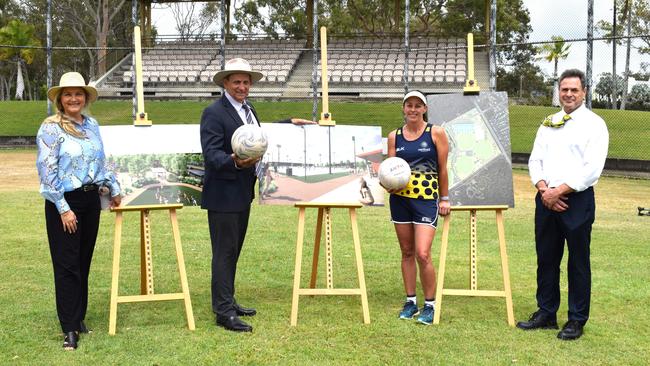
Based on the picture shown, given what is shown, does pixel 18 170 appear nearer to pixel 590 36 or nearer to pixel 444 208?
pixel 590 36

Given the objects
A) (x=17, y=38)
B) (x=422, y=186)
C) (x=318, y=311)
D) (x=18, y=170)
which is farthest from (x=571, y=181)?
(x=17, y=38)

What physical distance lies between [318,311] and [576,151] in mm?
2367

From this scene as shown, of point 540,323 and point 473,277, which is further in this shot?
point 473,277

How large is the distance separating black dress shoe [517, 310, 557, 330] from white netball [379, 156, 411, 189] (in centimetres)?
140

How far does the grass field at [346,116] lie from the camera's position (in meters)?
23.5

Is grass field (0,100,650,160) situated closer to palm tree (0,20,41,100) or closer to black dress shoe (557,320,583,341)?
black dress shoe (557,320,583,341)

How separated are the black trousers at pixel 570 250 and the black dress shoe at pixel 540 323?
1.5 inches

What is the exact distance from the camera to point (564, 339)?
515 centimetres

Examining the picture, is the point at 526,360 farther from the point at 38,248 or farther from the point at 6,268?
the point at 38,248

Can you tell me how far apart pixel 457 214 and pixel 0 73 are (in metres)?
52.7

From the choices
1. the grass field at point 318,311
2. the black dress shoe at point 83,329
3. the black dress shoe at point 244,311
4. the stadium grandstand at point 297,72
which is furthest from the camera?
the stadium grandstand at point 297,72

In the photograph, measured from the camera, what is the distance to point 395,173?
209 inches

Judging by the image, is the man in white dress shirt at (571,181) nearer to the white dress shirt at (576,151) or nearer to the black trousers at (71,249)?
the white dress shirt at (576,151)

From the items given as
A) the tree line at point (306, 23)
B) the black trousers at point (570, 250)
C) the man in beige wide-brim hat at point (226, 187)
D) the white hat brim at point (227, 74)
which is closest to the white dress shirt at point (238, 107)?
the man in beige wide-brim hat at point (226, 187)
